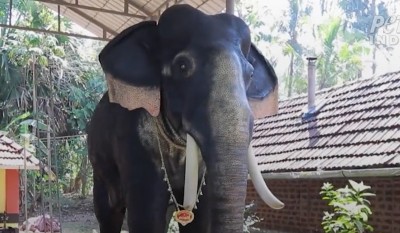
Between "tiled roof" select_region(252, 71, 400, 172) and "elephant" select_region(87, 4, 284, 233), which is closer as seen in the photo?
"elephant" select_region(87, 4, 284, 233)

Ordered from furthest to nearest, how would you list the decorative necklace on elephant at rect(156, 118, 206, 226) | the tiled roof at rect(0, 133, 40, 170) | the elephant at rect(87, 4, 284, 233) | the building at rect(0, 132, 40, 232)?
1. the building at rect(0, 132, 40, 232)
2. the tiled roof at rect(0, 133, 40, 170)
3. the decorative necklace on elephant at rect(156, 118, 206, 226)
4. the elephant at rect(87, 4, 284, 233)

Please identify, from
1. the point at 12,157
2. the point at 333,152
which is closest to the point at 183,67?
the point at 333,152

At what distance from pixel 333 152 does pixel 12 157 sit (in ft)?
20.0

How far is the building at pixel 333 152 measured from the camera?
679cm

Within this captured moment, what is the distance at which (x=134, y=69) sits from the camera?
3.49m

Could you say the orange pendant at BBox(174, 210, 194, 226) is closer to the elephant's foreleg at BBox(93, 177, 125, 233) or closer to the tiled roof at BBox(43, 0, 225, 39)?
the elephant's foreleg at BBox(93, 177, 125, 233)

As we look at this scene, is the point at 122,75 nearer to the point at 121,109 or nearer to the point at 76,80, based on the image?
the point at 121,109

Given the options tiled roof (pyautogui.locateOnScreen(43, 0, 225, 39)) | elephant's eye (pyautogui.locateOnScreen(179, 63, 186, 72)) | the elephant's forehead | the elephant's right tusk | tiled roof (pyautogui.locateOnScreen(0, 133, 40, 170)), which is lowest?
the elephant's right tusk

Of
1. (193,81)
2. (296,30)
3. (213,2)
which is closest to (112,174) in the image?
(193,81)

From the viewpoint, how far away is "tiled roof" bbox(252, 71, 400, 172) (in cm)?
719

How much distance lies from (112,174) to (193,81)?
1247 mm

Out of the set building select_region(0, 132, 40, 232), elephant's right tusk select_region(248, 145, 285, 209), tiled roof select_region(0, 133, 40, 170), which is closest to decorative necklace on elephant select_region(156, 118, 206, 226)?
elephant's right tusk select_region(248, 145, 285, 209)

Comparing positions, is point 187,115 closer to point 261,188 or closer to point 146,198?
point 261,188

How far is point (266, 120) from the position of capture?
434 inches
